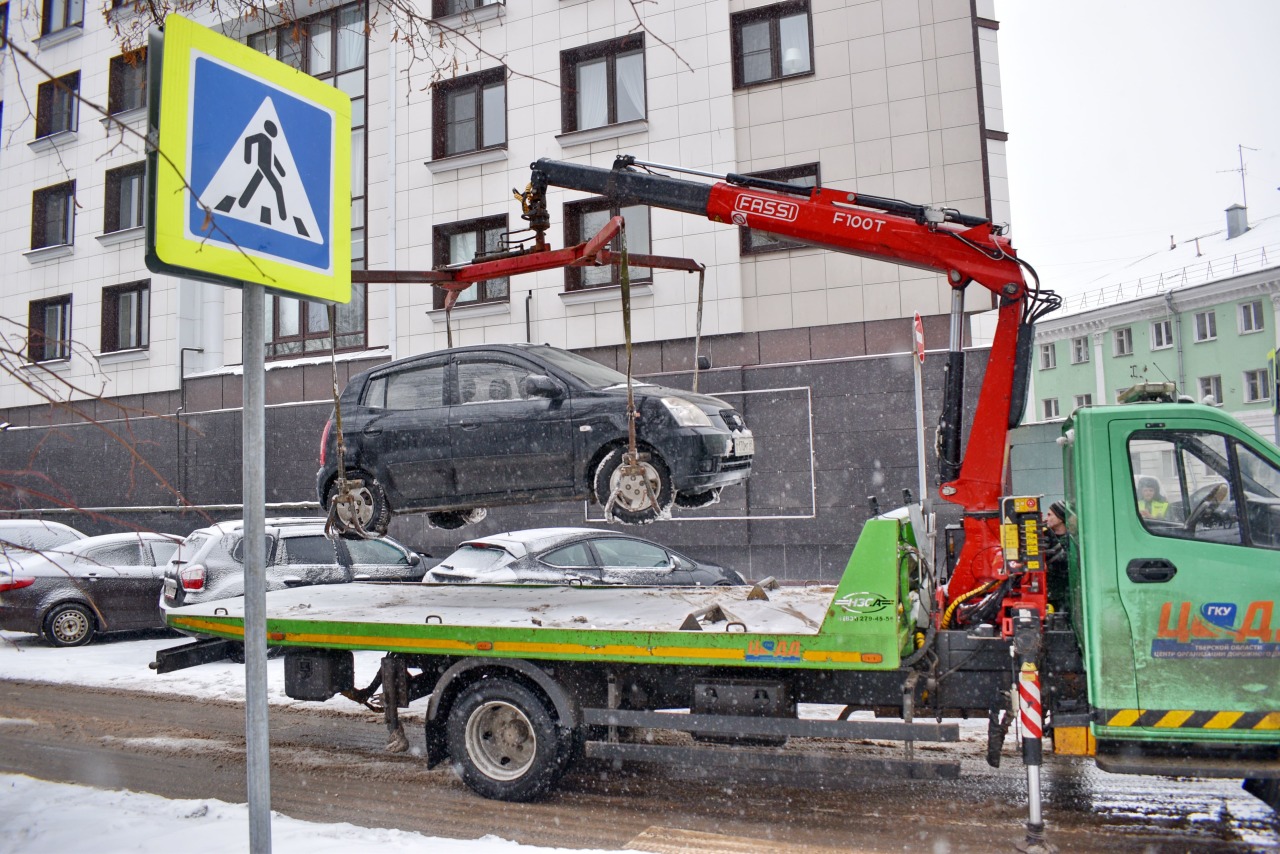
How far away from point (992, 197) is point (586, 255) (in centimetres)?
870

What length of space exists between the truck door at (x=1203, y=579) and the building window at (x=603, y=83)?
1198 centimetres

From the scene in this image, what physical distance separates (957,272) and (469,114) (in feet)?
41.7

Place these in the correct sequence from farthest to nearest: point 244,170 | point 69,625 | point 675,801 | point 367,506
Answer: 1. point 69,625
2. point 367,506
3. point 675,801
4. point 244,170

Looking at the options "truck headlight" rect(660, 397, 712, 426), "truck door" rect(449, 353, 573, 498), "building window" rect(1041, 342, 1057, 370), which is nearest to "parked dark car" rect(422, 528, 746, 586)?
"truck door" rect(449, 353, 573, 498)

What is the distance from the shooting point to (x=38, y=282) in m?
20.9

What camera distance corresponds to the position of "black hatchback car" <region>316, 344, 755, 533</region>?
6.75m

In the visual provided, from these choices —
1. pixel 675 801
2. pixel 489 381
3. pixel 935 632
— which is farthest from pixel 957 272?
pixel 675 801

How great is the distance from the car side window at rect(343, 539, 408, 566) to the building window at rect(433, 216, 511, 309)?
5482 mm

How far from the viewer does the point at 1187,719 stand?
4.70 meters

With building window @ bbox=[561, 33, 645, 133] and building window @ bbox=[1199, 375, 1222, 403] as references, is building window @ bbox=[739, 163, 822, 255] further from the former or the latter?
building window @ bbox=[1199, 375, 1222, 403]

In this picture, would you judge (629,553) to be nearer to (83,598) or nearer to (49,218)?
(83,598)

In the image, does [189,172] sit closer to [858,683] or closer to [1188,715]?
[858,683]

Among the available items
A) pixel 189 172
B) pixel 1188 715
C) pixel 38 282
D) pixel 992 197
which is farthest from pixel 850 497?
pixel 38 282

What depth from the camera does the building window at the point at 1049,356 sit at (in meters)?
41.9
